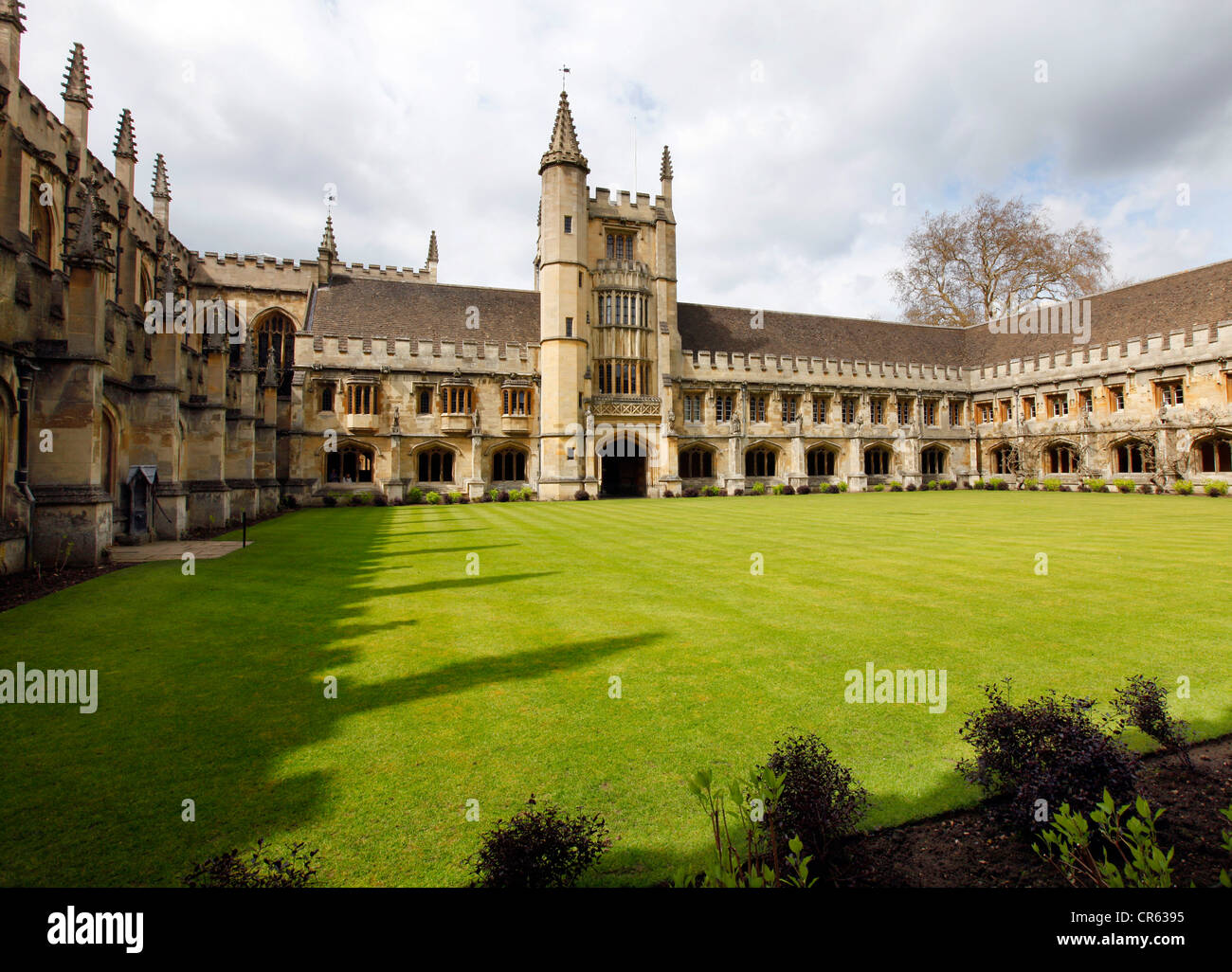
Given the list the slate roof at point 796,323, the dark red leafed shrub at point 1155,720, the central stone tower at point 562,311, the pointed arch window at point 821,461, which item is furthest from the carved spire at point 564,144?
the dark red leafed shrub at point 1155,720

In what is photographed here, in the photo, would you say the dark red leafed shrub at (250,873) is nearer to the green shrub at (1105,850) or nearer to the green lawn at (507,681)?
the green lawn at (507,681)

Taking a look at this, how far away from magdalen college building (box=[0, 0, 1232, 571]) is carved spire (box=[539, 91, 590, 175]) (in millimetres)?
108

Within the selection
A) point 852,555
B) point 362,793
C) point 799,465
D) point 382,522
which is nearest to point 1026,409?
point 799,465

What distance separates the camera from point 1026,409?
1475 inches

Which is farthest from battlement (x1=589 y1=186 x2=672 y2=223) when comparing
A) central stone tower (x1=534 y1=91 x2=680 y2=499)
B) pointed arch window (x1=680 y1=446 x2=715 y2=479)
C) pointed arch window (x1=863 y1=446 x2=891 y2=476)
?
pointed arch window (x1=863 y1=446 x2=891 y2=476)

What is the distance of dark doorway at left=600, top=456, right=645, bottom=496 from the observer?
35.7 metres

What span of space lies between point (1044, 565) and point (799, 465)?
91.7ft

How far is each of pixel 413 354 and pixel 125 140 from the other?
44.2 feet

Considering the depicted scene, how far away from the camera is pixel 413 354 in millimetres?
31562

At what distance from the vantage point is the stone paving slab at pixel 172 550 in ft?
40.9

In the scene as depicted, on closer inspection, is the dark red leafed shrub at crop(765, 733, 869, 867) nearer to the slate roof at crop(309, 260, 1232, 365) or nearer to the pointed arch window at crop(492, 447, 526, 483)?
the pointed arch window at crop(492, 447, 526, 483)

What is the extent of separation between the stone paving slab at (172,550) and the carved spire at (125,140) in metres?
19.1

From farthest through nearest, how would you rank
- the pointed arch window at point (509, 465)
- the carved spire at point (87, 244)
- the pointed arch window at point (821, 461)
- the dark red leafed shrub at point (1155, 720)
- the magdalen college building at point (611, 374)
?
the pointed arch window at point (821, 461) → the pointed arch window at point (509, 465) → the magdalen college building at point (611, 374) → the carved spire at point (87, 244) → the dark red leafed shrub at point (1155, 720)

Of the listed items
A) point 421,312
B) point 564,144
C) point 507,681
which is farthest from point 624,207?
point 507,681
